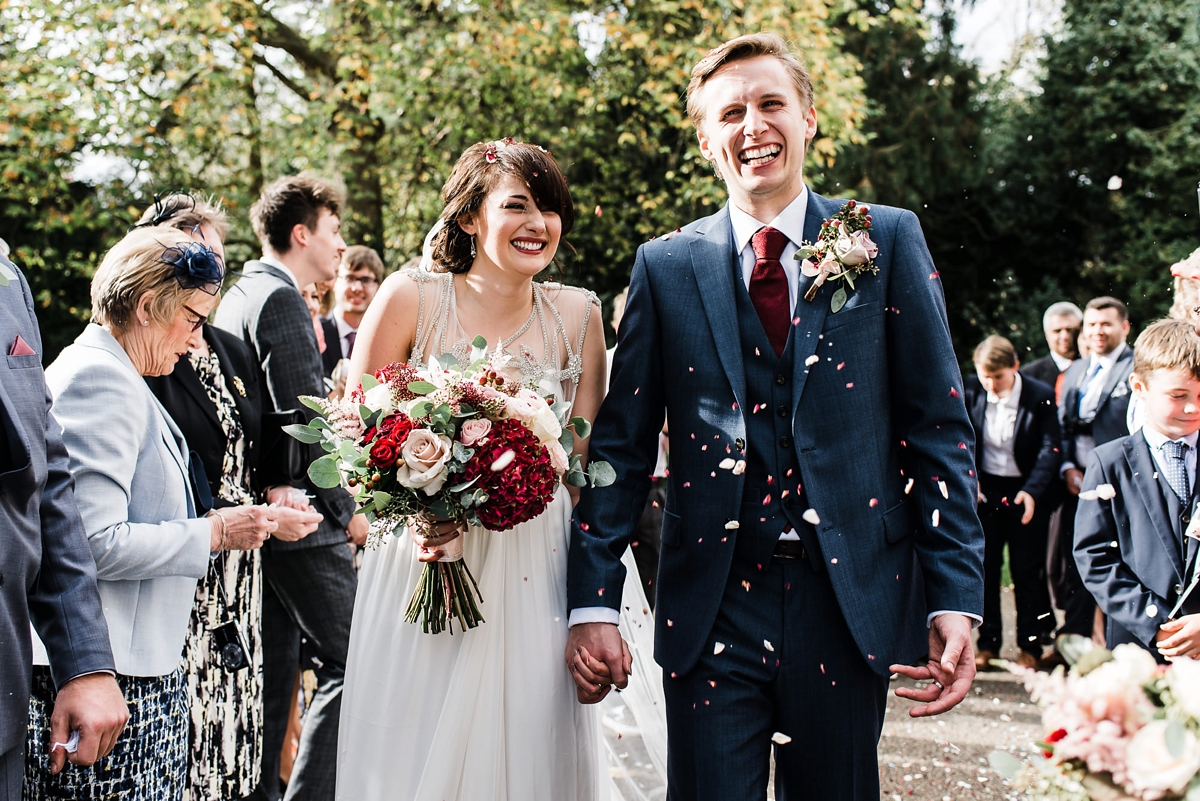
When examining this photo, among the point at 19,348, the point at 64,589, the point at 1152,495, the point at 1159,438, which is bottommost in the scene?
the point at 64,589

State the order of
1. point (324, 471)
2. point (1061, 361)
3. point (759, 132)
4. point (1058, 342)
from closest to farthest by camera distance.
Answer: point (759, 132)
point (324, 471)
point (1058, 342)
point (1061, 361)

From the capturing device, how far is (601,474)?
2.71 meters

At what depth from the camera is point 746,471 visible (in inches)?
103

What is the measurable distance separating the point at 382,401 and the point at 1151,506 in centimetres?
325

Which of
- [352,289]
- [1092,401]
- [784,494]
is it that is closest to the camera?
[784,494]

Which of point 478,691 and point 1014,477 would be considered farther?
point 1014,477

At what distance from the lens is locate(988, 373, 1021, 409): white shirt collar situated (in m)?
7.43

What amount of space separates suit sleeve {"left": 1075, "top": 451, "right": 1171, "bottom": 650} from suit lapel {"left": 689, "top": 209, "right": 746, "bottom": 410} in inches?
95.5

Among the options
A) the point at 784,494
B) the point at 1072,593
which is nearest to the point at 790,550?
the point at 784,494

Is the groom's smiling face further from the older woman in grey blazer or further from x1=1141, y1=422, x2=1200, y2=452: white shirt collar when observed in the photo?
x1=1141, y1=422, x2=1200, y2=452: white shirt collar

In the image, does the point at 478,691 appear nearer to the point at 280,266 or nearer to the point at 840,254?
the point at 840,254

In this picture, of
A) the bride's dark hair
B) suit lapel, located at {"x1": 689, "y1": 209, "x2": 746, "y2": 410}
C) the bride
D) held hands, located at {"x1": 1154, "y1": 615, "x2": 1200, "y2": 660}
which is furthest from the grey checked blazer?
held hands, located at {"x1": 1154, "y1": 615, "x2": 1200, "y2": 660}

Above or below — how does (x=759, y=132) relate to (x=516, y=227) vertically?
above

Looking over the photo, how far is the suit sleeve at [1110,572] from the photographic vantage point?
3.98 metres
